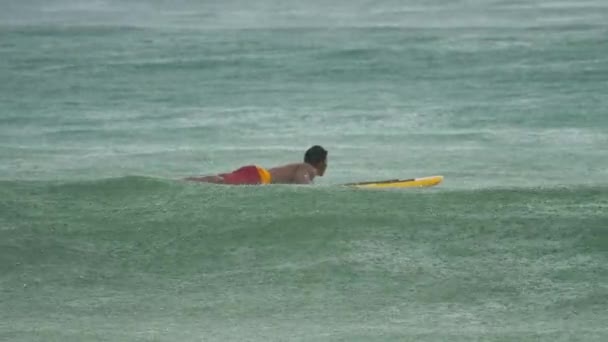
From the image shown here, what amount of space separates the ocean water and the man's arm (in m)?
0.66

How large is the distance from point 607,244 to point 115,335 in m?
3.29

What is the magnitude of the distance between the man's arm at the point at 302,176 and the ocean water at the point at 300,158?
66cm

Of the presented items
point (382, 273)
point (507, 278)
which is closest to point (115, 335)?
point (382, 273)

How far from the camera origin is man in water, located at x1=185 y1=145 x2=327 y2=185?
33.3 feet

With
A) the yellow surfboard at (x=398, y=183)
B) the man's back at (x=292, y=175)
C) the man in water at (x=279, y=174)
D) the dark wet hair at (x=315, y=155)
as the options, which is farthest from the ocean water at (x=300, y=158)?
the dark wet hair at (x=315, y=155)

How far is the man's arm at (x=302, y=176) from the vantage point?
10.4m

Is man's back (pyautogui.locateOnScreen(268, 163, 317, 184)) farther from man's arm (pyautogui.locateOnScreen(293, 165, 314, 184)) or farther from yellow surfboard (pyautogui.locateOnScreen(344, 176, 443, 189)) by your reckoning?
yellow surfboard (pyautogui.locateOnScreen(344, 176, 443, 189))

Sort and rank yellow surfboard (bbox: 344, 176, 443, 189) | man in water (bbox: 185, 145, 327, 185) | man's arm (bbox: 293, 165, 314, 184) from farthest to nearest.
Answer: yellow surfboard (bbox: 344, 176, 443, 189), man's arm (bbox: 293, 165, 314, 184), man in water (bbox: 185, 145, 327, 185)

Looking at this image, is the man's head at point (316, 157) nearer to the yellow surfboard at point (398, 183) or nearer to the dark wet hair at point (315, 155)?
the dark wet hair at point (315, 155)

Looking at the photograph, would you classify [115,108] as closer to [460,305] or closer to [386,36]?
[386,36]

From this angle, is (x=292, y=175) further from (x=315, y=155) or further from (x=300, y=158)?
(x=300, y=158)

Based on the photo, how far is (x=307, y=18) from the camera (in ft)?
112

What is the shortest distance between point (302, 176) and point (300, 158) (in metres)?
6.98

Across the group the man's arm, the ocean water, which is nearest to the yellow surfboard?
the man's arm
